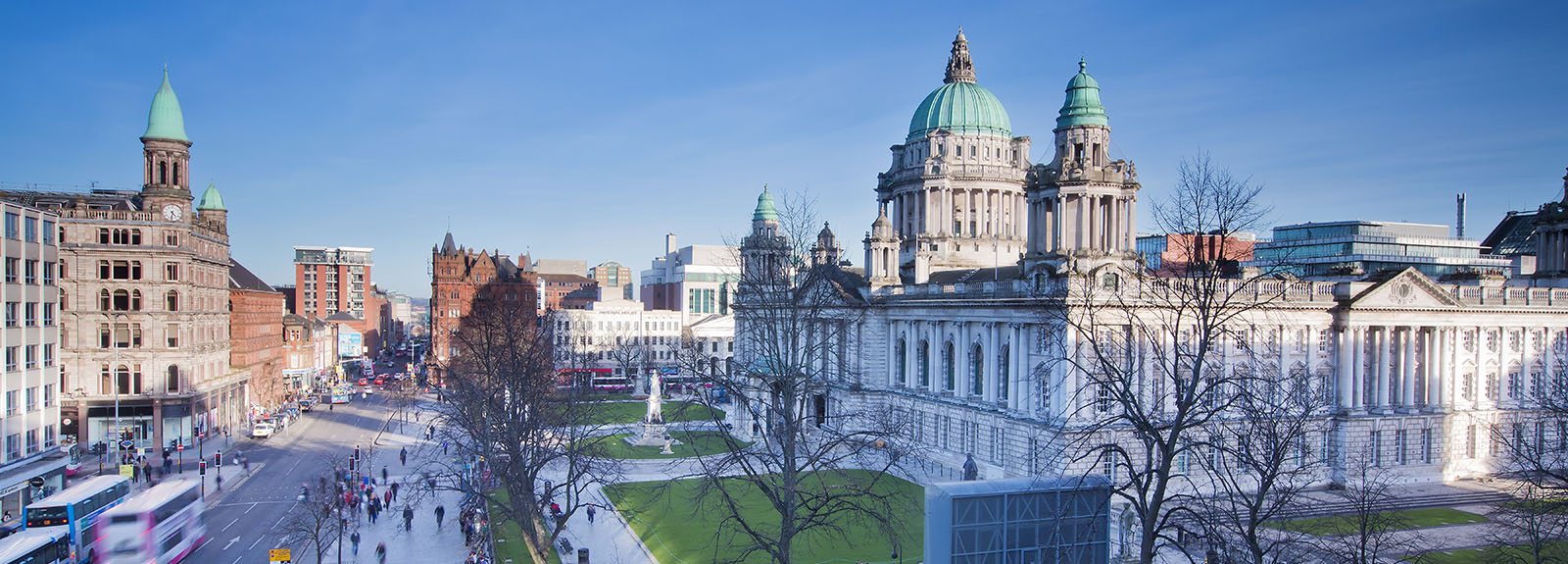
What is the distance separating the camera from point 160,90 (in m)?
69.6

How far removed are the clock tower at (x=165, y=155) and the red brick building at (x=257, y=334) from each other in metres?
17.1

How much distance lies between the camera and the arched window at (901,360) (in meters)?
63.1

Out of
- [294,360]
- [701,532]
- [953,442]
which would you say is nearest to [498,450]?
[701,532]

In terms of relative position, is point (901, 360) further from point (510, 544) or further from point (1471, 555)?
point (1471, 555)

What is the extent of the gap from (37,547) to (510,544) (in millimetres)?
15323

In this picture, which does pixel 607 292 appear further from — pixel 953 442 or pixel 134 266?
pixel 953 442

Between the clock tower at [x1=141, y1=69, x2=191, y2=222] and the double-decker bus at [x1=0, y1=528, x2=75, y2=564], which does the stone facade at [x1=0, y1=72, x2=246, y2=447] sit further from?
the double-decker bus at [x1=0, y1=528, x2=75, y2=564]

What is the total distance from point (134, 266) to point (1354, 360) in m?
71.4

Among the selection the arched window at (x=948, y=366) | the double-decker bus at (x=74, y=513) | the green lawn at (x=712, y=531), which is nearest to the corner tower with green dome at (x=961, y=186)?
the arched window at (x=948, y=366)

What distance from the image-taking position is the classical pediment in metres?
49.4

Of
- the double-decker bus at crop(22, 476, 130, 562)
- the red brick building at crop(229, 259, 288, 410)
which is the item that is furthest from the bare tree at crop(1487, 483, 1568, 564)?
the red brick building at crop(229, 259, 288, 410)

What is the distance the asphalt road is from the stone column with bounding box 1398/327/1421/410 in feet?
167

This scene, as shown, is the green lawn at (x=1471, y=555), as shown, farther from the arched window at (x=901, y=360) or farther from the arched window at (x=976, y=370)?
the arched window at (x=901, y=360)

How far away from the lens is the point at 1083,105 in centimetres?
5109
